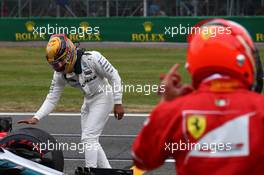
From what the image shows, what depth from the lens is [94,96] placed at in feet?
26.6

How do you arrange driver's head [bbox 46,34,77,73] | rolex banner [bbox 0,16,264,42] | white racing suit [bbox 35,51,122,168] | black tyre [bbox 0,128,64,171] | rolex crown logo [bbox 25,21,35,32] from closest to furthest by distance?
black tyre [bbox 0,128,64,171] → driver's head [bbox 46,34,77,73] → white racing suit [bbox 35,51,122,168] → rolex banner [bbox 0,16,264,42] → rolex crown logo [bbox 25,21,35,32]

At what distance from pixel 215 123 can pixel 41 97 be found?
13892mm

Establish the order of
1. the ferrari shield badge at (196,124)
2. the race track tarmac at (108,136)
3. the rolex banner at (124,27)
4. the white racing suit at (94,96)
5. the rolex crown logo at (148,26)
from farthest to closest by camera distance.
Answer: the rolex crown logo at (148,26)
the rolex banner at (124,27)
the race track tarmac at (108,136)
the white racing suit at (94,96)
the ferrari shield badge at (196,124)

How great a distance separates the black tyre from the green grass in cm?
747

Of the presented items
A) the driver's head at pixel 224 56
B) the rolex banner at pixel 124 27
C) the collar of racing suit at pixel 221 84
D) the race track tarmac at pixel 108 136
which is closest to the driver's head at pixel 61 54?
the race track tarmac at pixel 108 136

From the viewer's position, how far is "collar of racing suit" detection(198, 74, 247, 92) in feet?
9.70

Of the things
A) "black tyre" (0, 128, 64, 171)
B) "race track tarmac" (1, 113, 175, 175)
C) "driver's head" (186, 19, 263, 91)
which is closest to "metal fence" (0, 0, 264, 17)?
"race track tarmac" (1, 113, 175, 175)

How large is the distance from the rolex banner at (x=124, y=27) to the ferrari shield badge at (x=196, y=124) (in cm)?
2447

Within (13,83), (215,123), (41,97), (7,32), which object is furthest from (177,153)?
(7,32)

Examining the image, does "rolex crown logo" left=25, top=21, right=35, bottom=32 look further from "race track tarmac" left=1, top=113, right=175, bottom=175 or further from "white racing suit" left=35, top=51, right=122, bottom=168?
"white racing suit" left=35, top=51, right=122, bottom=168

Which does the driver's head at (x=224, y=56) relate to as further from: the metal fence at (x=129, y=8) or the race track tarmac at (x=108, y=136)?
the metal fence at (x=129, y=8)

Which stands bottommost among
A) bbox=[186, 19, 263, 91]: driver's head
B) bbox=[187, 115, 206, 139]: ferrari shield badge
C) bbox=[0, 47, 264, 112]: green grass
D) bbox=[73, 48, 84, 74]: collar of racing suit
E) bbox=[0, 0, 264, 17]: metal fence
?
bbox=[0, 47, 264, 112]: green grass

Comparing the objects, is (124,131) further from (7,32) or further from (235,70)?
(7,32)

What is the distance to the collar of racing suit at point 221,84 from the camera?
2.96 metres
